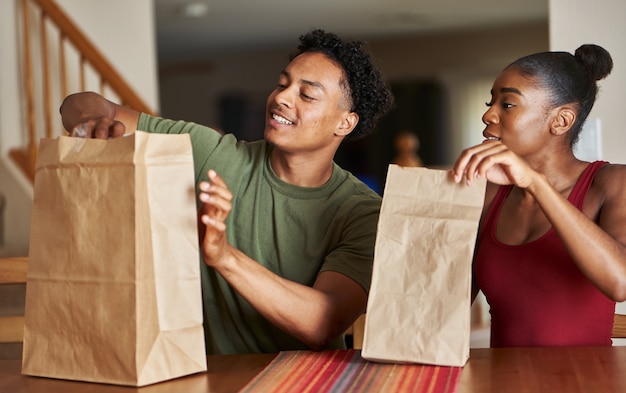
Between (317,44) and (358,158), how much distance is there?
8.19m

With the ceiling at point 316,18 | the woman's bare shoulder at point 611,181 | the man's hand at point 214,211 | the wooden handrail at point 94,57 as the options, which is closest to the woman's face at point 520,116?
the woman's bare shoulder at point 611,181

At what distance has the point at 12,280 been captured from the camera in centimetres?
153

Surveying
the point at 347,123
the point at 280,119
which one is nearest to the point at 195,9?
the point at 347,123

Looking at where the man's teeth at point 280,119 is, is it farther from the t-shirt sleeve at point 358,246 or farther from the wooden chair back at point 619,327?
the wooden chair back at point 619,327

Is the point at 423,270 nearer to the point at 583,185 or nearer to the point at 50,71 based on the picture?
the point at 583,185

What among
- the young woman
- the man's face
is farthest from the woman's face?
the man's face

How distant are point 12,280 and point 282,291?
1.69ft

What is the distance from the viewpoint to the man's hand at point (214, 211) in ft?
3.92

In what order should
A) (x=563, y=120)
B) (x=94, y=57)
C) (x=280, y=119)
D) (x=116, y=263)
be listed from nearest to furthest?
(x=116, y=263) < (x=563, y=120) < (x=280, y=119) < (x=94, y=57)

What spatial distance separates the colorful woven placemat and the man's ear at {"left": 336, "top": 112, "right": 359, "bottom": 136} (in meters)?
0.55

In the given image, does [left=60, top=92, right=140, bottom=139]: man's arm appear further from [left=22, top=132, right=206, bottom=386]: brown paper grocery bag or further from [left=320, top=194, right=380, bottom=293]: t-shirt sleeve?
[left=320, top=194, right=380, bottom=293]: t-shirt sleeve

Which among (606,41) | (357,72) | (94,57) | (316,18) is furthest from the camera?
(316,18)

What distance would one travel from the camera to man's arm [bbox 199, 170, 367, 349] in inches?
47.7

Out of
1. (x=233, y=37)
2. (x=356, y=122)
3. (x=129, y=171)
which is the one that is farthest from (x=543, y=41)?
(x=129, y=171)
